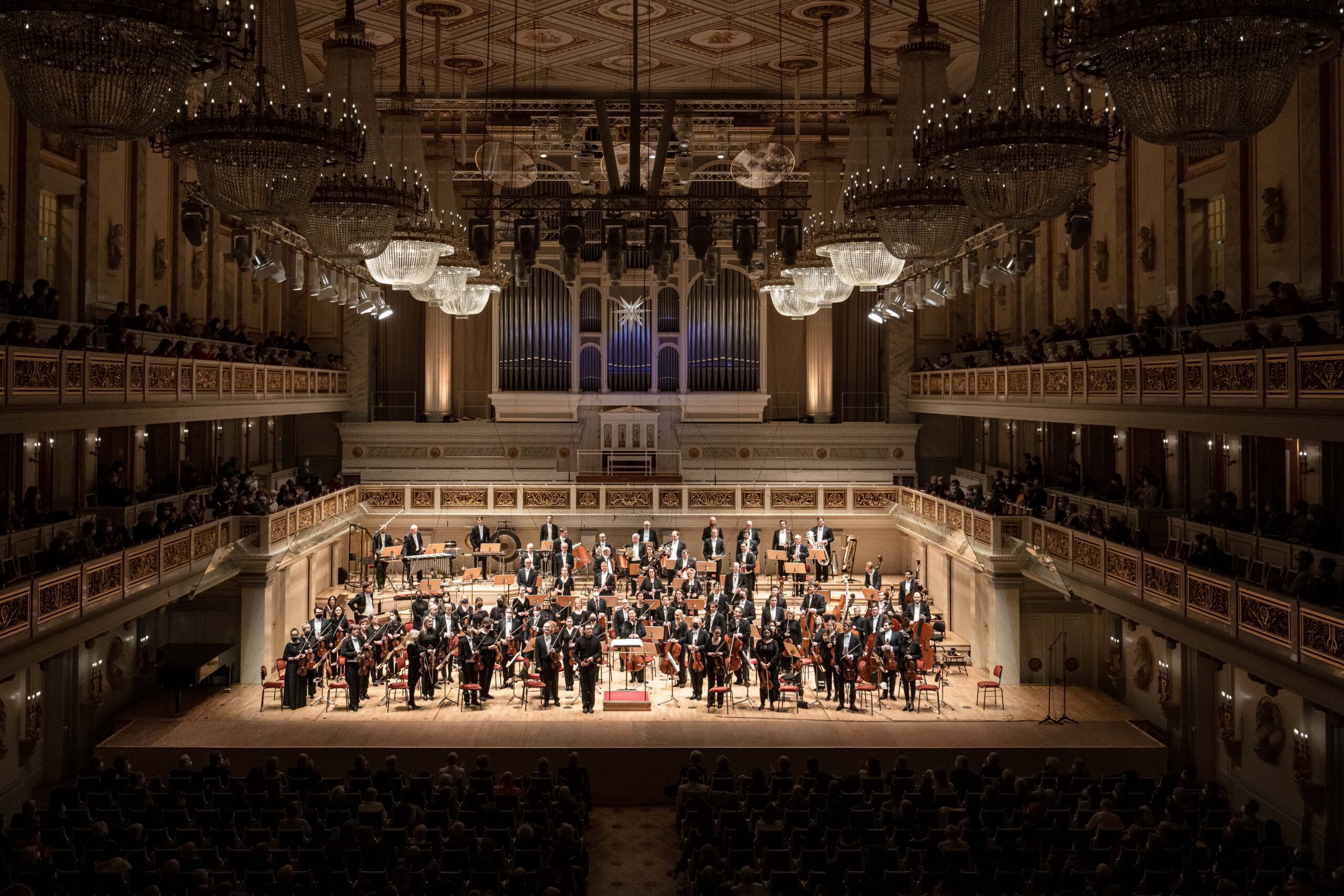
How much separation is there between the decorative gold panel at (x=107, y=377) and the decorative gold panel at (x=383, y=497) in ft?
32.9

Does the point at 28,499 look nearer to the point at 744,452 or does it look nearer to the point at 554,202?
the point at 554,202

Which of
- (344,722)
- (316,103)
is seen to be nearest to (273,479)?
(316,103)

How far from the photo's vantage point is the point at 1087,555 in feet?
50.4

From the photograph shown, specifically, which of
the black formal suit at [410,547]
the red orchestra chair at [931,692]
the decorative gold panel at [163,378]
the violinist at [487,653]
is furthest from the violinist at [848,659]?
the decorative gold panel at [163,378]

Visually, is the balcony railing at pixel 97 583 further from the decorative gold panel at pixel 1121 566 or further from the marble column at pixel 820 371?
the marble column at pixel 820 371

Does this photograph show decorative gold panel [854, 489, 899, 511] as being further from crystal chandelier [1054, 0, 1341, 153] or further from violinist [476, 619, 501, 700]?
crystal chandelier [1054, 0, 1341, 153]

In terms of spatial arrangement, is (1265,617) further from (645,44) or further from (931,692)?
(645,44)

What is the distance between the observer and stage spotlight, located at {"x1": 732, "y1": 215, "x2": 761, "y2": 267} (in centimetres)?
1288

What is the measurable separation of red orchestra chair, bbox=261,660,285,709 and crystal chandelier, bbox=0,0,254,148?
40.6 ft

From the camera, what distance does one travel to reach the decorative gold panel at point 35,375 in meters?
11.6

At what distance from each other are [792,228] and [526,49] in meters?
8.74

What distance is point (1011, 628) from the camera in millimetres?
18422

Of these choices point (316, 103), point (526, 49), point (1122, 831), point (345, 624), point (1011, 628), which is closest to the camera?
point (1122, 831)

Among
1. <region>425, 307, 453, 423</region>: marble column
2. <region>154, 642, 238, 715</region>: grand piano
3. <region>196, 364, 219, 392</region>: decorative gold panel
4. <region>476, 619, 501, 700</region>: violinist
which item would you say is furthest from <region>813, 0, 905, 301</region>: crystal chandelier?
<region>425, 307, 453, 423</region>: marble column
